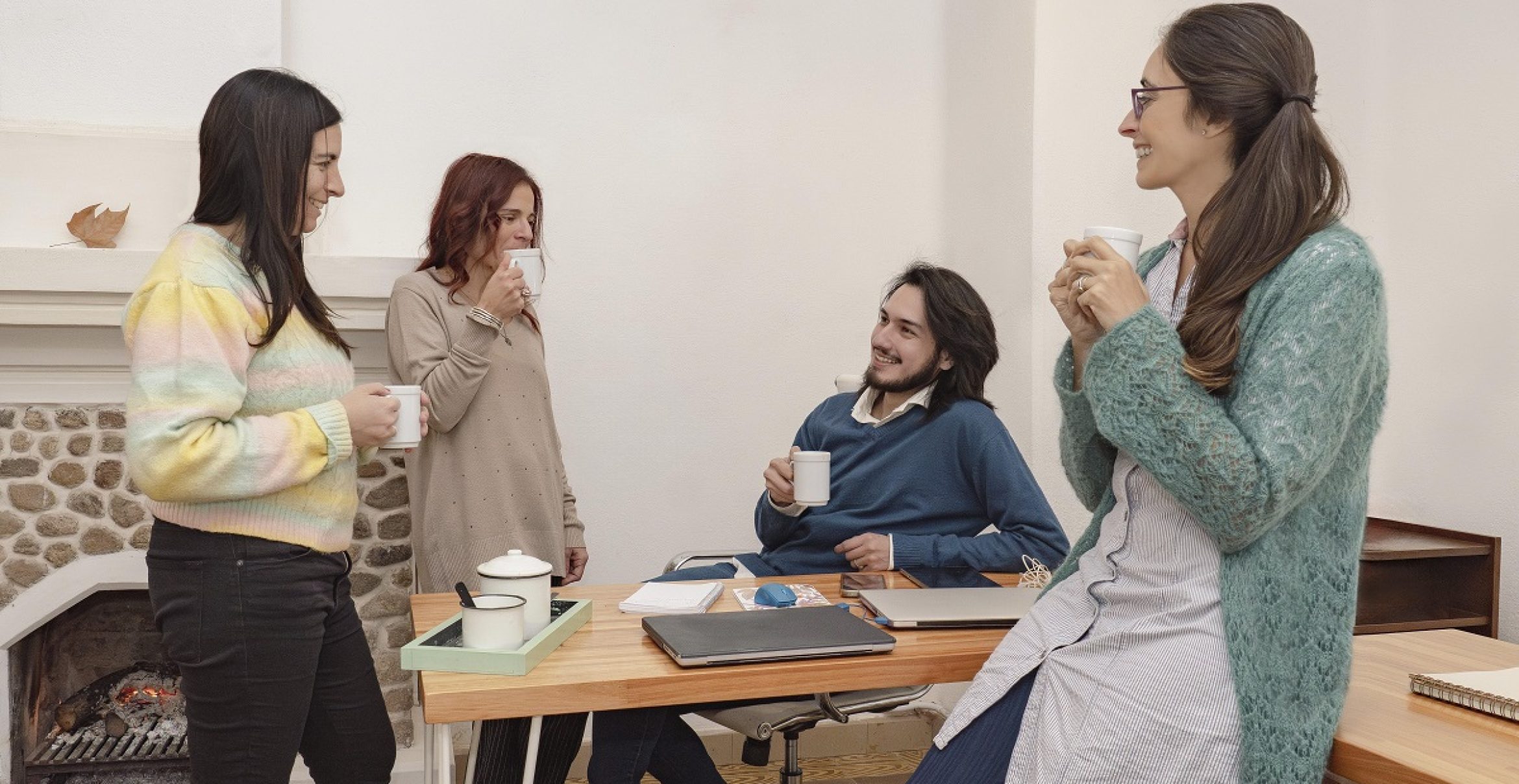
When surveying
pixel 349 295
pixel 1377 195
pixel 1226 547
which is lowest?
pixel 1226 547

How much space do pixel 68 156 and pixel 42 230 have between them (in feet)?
0.65

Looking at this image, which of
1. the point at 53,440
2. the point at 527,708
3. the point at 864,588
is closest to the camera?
the point at 527,708

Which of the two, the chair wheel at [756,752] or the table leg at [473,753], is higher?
the table leg at [473,753]

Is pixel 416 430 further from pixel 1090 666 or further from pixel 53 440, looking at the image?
pixel 53 440

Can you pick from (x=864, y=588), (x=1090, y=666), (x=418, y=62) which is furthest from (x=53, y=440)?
(x=1090, y=666)

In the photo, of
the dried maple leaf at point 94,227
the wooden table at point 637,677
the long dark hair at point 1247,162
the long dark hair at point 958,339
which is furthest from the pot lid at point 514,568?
the dried maple leaf at point 94,227

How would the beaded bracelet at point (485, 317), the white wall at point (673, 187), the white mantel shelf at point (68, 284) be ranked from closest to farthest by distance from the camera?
1. the beaded bracelet at point (485, 317)
2. the white mantel shelf at point (68, 284)
3. the white wall at point (673, 187)

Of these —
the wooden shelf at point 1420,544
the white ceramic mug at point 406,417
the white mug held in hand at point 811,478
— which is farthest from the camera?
the wooden shelf at point 1420,544

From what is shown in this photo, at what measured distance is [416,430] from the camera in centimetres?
178

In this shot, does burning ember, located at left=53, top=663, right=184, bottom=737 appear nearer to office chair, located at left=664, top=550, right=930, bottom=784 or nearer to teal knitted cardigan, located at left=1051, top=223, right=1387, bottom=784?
office chair, located at left=664, top=550, right=930, bottom=784

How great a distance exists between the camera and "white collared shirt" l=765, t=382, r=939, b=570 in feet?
8.21

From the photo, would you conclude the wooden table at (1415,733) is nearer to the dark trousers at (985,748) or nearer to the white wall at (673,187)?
the dark trousers at (985,748)

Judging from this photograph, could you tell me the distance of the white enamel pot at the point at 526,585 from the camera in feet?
5.37

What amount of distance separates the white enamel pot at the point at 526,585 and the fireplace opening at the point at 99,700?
1896 mm
